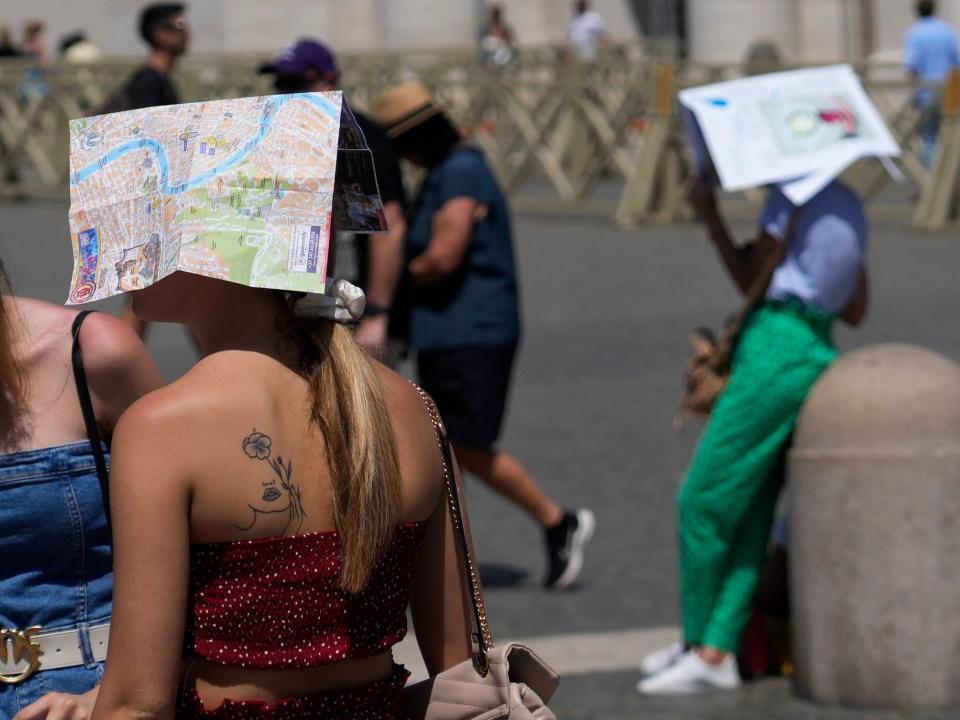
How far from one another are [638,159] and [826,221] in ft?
37.5

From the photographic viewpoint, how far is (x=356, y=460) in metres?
2.08

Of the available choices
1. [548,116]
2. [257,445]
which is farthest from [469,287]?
[548,116]

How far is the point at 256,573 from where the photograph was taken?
207cm

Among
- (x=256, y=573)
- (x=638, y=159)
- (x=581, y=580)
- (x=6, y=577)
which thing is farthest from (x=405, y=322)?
(x=638, y=159)

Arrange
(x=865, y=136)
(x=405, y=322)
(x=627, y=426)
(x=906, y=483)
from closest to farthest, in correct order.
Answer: (x=906, y=483) < (x=865, y=136) < (x=405, y=322) < (x=627, y=426)

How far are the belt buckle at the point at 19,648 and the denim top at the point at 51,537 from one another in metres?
0.01

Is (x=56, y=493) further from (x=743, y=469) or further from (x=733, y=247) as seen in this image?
(x=733, y=247)

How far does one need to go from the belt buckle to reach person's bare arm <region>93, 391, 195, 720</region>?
49cm

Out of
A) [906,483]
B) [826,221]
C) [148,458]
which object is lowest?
[906,483]

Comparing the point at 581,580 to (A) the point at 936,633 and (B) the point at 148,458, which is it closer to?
(A) the point at 936,633

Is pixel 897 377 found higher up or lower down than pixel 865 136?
lower down

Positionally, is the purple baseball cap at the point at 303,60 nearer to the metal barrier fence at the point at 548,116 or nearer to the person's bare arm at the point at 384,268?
the person's bare arm at the point at 384,268

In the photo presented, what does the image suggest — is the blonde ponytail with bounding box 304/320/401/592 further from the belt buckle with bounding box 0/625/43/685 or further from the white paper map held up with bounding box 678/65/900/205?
the white paper map held up with bounding box 678/65/900/205

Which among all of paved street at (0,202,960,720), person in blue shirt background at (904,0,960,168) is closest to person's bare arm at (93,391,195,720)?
paved street at (0,202,960,720)
